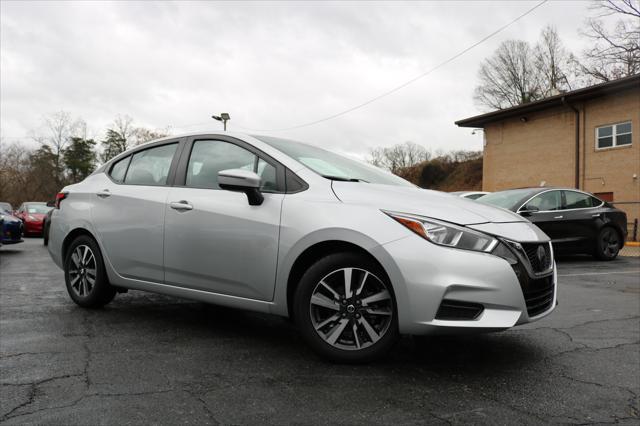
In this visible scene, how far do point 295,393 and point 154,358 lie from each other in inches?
43.4

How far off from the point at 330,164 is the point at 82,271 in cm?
269

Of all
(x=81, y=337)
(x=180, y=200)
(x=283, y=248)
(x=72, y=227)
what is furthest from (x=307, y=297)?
(x=72, y=227)

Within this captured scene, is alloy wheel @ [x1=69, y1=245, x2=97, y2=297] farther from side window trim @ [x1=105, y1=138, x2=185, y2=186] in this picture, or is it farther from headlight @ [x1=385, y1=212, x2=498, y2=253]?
headlight @ [x1=385, y1=212, x2=498, y2=253]

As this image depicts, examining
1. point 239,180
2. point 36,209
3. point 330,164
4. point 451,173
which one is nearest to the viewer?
point 239,180

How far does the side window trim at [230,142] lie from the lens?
3619 millimetres

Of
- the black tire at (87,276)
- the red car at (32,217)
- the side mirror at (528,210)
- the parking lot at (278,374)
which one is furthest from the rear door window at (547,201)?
the red car at (32,217)

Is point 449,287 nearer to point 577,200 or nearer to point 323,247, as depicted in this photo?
point 323,247

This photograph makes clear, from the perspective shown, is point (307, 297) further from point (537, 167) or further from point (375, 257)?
point (537, 167)

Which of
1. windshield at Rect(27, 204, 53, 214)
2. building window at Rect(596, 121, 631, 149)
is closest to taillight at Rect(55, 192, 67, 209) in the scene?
windshield at Rect(27, 204, 53, 214)

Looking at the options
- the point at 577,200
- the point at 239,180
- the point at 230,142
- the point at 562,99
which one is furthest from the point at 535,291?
the point at 562,99

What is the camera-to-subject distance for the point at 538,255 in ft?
10.8

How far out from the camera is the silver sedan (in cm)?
295

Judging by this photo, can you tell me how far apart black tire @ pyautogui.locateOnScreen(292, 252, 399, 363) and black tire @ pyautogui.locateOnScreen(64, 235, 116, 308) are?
2.36 meters

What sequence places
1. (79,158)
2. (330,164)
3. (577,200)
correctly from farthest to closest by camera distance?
1. (79,158)
2. (577,200)
3. (330,164)
